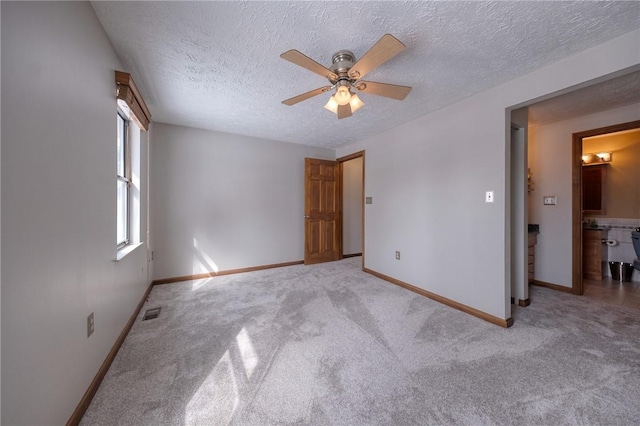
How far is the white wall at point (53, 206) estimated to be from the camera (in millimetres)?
874

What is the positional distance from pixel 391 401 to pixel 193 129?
411cm

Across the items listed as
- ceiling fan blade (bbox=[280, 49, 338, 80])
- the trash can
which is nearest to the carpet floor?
the trash can

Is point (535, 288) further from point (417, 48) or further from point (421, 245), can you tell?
point (417, 48)

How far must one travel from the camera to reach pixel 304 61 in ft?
5.03

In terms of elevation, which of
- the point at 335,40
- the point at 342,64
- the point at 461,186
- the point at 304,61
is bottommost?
the point at 461,186

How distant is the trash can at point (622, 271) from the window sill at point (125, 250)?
6.39 m

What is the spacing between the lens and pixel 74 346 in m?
1.27

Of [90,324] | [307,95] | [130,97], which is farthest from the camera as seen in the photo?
[130,97]

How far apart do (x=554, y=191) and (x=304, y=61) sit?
391cm

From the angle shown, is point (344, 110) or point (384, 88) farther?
point (344, 110)

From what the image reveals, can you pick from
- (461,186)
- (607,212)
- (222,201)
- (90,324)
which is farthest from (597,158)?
(90,324)

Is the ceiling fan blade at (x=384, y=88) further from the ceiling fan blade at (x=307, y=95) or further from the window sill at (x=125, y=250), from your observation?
the window sill at (x=125, y=250)

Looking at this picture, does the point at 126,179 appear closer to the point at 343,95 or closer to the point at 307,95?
the point at 307,95

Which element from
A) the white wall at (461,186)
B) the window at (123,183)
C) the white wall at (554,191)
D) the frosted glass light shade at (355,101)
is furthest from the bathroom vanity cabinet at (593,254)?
the window at (123,183)
